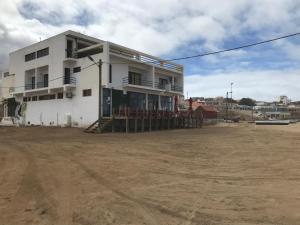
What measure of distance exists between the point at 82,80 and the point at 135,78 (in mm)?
7093

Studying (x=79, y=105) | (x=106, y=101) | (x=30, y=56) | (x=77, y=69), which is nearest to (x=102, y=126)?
(x=106, y=101)

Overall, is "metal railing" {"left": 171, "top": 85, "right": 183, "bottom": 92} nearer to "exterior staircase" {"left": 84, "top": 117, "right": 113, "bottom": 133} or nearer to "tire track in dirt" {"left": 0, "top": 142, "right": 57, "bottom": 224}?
"exterior staircase" {"left": 84, "top": 117, "right": 113, "bottom": 133}

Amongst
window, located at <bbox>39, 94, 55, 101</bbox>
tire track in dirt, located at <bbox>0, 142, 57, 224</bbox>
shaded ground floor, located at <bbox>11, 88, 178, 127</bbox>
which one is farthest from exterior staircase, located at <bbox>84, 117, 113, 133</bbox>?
tire track in dirt, located at <bbox>0, 142, 57, 224</bbox>

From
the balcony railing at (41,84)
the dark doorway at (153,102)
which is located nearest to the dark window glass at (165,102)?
the dark doorway at (153,102)

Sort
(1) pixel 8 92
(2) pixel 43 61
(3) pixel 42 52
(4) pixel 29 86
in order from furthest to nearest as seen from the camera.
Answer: (1) pixel 8 92 → (4) pixel 29 86 → (3) pixel 42 52 → (2) pixel 43 61

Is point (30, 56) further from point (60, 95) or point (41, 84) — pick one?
point (60, 95)

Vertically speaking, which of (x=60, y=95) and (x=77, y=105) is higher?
(x=60, y=95)

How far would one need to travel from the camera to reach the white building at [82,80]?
37.3 meters

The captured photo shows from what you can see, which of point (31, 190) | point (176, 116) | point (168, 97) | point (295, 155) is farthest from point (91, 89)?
point (31, 190)

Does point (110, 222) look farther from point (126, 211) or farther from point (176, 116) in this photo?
point (176, 116)

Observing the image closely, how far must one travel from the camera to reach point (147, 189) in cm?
901

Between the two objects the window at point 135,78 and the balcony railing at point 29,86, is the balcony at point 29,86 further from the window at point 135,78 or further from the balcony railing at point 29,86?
the window at point 135,78

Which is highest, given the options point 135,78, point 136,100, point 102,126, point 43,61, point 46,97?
point 43,61

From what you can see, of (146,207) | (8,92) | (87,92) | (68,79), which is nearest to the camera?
(146,207)
